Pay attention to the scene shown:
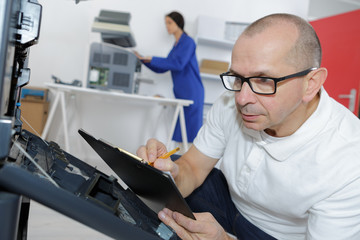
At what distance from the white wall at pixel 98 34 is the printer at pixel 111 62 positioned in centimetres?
55

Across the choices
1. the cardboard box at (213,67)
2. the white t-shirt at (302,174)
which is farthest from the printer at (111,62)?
the white t-shirt at (302,174)

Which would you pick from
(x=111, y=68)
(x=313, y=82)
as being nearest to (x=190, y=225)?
(x=313, y=82)

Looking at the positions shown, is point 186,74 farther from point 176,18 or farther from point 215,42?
point 215,42

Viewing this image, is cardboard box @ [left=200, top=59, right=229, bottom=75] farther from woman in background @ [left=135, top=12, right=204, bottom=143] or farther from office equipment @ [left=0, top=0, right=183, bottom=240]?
office equipment @ [left=0, top=0, right=183, bottom=240]

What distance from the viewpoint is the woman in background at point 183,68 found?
111 inches

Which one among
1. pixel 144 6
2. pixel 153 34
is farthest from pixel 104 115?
pixel 144 6

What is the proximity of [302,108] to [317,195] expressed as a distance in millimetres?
232

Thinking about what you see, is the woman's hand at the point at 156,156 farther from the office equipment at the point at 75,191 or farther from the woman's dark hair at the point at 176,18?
the woman's dark hair at the point at 176,18

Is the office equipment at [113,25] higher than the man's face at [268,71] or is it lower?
higher

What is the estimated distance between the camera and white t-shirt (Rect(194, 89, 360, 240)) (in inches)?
27.5

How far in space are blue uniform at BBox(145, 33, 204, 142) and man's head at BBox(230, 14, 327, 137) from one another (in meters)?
2.03

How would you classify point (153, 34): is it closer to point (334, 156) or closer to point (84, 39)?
point (84, 39)

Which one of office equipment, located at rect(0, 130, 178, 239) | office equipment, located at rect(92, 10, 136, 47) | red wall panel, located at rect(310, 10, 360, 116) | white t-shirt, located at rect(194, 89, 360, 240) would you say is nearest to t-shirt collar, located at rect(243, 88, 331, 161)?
white t-shirt, located at rect(194, 89, 360, 240)

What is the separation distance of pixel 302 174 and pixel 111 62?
2065mm
